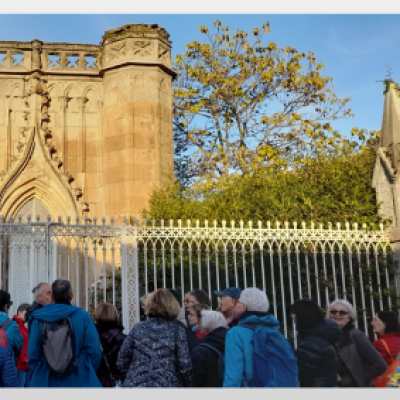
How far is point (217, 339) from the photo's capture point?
15.5 feet

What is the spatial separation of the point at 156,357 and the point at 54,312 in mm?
946

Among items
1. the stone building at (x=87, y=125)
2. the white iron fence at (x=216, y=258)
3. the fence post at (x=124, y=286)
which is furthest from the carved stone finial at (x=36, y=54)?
the fence post at (x=124, y=286)

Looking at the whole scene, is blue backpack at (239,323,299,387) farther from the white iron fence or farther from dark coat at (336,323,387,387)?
the white iron fence

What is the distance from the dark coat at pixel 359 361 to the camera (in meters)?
5.01

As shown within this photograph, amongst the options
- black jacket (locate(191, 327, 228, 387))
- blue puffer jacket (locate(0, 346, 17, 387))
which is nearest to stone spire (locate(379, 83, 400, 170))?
black jacket (locate(191, 327, 228, 387))

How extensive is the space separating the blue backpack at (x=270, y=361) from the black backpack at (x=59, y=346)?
1412mm

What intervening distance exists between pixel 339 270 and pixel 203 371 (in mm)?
5707

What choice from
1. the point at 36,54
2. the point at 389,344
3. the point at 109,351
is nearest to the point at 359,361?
the point at 389,344

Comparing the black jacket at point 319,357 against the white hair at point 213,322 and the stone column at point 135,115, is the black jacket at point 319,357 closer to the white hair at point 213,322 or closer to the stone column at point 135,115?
the white hair at point 213,322

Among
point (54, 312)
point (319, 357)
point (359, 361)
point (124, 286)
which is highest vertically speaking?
point (124, 286)

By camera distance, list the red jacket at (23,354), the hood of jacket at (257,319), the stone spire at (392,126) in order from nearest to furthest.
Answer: the hood of jacket at (257,319)
the red jacket at (23,354)
the stone spire at (392,126)

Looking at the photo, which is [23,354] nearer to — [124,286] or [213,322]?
[213,322]

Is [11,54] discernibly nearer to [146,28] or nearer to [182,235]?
[146,28]

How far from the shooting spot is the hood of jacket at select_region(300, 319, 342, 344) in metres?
4.66
